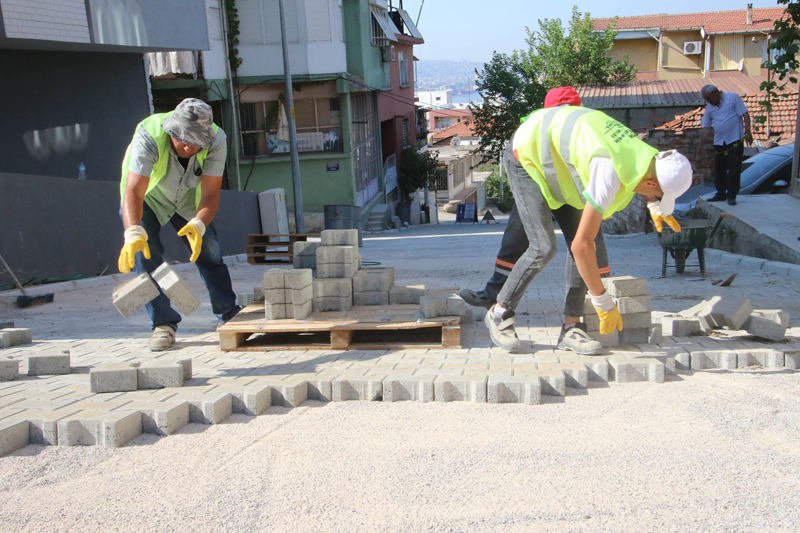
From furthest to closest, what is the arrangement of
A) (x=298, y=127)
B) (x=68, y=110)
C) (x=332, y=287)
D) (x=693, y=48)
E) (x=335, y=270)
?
(x=693, y=48)
(x=298, y=127)
(x=68, y=110)
(x=335, y=270)
(x=332, y=287)

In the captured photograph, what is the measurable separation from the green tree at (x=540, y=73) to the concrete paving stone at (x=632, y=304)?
93.6 ft

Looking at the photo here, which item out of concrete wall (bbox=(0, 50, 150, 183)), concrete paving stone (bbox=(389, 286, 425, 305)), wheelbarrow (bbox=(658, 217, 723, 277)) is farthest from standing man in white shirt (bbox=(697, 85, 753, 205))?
concrete wall (bbox=(0, 50, 150, 183))

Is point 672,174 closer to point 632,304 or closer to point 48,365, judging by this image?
point 632,304

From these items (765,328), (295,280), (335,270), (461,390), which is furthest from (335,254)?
(765,328)

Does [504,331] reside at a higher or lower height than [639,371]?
higher

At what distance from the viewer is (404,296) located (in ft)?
17.0

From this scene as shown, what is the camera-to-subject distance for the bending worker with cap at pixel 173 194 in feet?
14.4

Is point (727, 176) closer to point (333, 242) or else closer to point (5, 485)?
point (333, 242)

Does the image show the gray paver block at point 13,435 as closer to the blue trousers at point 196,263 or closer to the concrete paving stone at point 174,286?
the concrete paving stone at point 174,286

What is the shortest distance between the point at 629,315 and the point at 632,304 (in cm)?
8

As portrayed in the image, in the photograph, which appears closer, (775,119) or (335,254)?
(335,254)

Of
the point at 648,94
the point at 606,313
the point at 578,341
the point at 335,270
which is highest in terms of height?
the point at 648,94

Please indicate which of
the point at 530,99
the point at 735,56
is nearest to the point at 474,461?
the point at 530,99

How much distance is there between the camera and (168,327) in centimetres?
492
